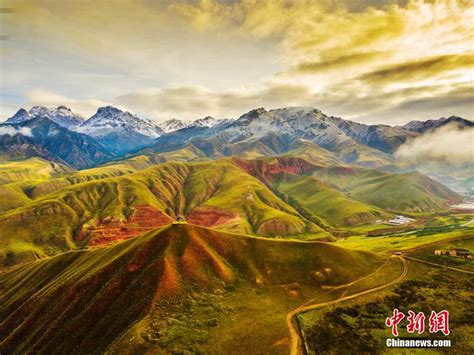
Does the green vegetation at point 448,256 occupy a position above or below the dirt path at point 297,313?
above

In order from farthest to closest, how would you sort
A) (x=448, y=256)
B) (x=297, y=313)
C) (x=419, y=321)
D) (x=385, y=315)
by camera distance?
1. (x=448, y=256)
2. (x=297, y=313)
3. (x=385, y=315)
4. (x=419, y=321)

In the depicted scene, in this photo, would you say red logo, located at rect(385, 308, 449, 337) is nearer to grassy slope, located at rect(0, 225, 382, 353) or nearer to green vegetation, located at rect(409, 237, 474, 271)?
grassy slope, located at rect(0, 225, 382, 353)

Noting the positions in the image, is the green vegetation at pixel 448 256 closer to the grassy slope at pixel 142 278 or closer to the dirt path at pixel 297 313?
the dirt path at pixel 297 313

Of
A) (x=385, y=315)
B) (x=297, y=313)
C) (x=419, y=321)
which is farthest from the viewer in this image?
(x=297, y=313)

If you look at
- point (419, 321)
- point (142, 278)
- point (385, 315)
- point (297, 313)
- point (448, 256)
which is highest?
point (142, 278)

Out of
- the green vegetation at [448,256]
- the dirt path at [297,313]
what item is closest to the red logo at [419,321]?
the dirt path at [297,313]

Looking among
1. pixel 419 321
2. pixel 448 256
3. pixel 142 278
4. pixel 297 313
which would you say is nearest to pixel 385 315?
pixel 419 321

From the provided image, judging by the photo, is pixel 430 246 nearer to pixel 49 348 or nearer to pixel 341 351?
pixel 341 351

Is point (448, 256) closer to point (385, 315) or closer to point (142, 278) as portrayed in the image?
point (385, 315)

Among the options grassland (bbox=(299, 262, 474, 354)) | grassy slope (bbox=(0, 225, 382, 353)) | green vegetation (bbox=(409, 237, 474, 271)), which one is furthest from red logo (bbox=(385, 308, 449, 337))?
green vegetation (bbox=(409, 237, 474, 271))
